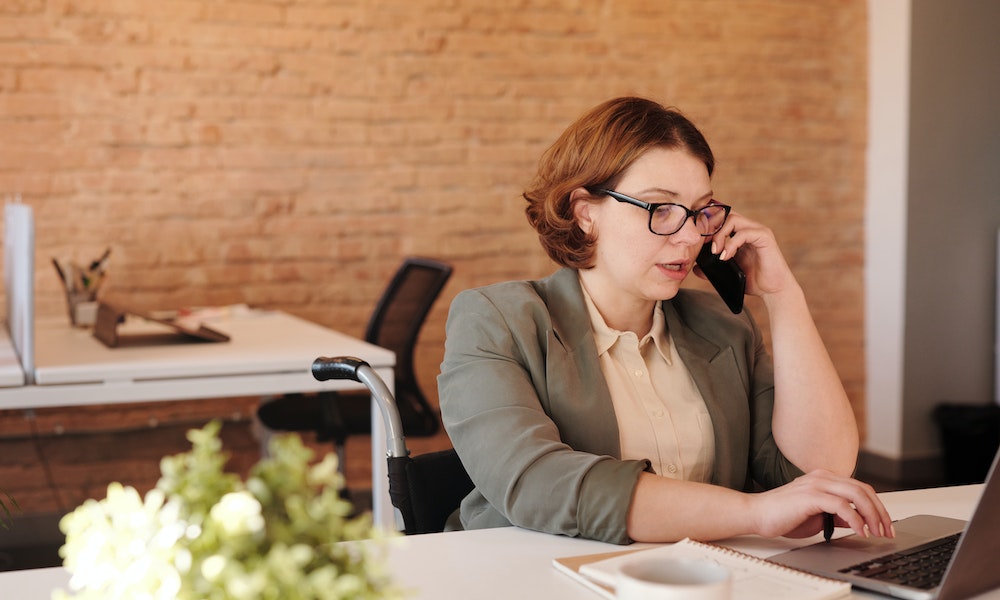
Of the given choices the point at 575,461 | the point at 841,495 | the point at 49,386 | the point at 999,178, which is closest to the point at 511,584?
the point at 575,461

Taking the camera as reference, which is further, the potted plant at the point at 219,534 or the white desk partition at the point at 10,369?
the white desk partition at the point at 10,369

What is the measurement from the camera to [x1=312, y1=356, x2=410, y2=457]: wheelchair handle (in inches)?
58.0

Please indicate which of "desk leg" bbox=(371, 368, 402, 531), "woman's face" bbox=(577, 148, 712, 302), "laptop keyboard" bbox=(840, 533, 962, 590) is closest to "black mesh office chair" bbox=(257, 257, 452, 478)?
"desk leg" bbox=(371, 368, 402, 531)

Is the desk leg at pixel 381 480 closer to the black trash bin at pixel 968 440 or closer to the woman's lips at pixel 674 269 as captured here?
the woman's lips at pixel 674 269

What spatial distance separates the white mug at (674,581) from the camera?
750 mm

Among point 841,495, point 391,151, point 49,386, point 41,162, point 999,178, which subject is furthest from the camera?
point 999,178

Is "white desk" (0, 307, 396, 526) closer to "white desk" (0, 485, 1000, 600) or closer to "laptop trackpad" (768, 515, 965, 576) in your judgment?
"white desk" (0, 485, 1000, 600)

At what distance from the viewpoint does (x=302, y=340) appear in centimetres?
306

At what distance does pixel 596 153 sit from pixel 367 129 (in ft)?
8.93

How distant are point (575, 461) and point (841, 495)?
306mm

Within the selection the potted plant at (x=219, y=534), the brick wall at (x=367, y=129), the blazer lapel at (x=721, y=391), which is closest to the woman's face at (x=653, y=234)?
the blazer lapel at (x=721, y=391)

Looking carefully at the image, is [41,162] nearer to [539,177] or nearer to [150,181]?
[150,181]

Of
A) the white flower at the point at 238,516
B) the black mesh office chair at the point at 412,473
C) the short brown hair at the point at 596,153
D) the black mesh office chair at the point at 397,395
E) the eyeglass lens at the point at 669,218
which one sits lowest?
the black mesh office chair at the point at 397,395

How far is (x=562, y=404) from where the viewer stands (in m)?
1.46
